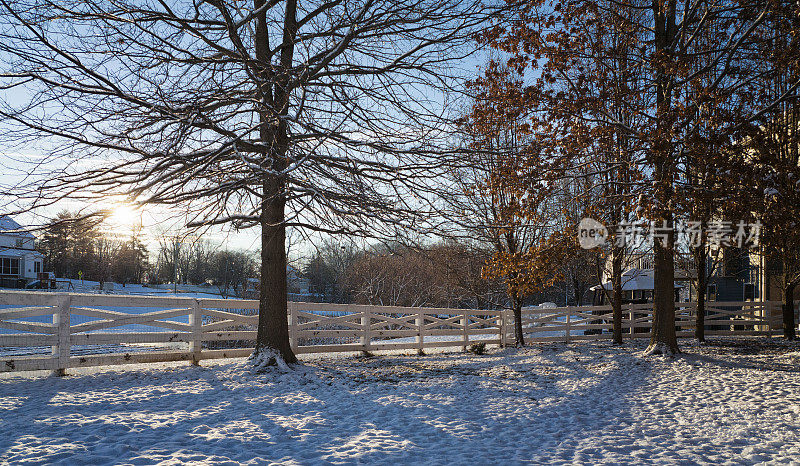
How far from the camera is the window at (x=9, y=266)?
3839 cm

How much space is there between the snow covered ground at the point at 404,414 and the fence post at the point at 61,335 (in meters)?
0.34

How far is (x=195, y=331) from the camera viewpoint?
34.7 feet

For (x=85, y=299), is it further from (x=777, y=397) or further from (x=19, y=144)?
(x=777, y=397)

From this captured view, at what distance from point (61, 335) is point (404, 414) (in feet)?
21.2

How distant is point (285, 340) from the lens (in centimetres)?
1045

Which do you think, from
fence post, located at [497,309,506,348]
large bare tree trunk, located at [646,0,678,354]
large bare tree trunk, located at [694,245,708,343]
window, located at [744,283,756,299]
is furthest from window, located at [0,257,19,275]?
window, located at [744,283,756,299]

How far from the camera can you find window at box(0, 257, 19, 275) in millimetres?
38388

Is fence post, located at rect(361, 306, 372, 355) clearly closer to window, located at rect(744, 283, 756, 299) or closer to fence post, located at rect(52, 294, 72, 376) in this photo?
fence post, located at rect(52, 294, 72, 376)

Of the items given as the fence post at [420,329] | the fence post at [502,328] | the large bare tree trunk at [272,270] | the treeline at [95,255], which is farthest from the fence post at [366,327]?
the treeline at [95,255]

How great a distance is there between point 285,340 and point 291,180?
13.2 feet

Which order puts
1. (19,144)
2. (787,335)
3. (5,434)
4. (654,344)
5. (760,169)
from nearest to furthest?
1. (5,434)
2. (19,144)
3. (760,169)
4. (654,344)
5. (787,335)

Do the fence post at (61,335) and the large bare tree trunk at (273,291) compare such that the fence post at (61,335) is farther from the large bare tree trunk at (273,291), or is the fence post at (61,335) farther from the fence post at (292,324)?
the fence post at (292,324)

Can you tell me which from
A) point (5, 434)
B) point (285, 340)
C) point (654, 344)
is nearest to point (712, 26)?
point (654, 344)

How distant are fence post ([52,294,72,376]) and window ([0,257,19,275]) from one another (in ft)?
122
